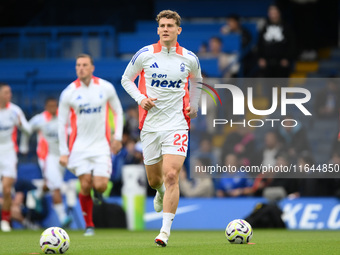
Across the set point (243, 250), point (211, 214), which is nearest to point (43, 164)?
point (211, 214)

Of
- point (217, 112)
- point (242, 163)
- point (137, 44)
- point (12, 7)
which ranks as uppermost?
point (12, 7)

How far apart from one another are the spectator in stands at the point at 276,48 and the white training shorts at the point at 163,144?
9.79 m

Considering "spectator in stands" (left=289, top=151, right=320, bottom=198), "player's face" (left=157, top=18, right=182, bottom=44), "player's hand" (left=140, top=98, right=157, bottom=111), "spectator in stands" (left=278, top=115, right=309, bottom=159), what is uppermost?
"player's face" (left=157, top=18, right=182, bottom=44)

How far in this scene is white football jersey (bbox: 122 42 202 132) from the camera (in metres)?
9.40

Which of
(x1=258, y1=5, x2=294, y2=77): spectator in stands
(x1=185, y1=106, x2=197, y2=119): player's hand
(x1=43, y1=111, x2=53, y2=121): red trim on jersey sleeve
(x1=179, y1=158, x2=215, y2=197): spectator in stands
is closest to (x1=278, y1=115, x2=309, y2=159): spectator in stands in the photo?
(x1=179, y1=158, x2=215, y2=197): spectator in stands

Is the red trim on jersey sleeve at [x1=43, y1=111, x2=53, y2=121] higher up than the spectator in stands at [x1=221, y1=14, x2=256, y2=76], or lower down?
lower down

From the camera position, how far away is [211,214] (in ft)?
52.6

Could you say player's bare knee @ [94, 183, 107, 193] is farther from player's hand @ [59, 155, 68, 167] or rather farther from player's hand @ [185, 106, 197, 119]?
player's hand @ [185, 106, 197, 119]

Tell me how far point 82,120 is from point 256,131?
6734 millimetres

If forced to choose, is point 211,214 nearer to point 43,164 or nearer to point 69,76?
point 43,164

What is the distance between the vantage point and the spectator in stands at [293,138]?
642 inches

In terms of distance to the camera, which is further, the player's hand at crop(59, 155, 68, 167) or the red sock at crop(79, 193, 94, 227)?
the red sock at crop(79, 193, 94, 227)

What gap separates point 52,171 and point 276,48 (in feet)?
21.8

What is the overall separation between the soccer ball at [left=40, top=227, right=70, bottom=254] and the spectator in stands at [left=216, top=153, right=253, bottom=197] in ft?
27.4
